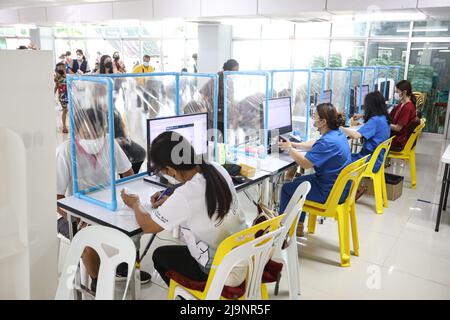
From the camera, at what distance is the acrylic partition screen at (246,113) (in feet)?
10.3

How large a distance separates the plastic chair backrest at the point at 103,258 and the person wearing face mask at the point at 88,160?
0.64 metres

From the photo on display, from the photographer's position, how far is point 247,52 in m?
10.0

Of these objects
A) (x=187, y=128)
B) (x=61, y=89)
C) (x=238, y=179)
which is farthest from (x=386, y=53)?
(x=187, y=128)

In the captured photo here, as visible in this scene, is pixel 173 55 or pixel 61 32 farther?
pixel 61 32

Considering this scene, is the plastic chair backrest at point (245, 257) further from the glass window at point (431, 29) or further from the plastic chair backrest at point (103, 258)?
the glass window at point (431, 29)

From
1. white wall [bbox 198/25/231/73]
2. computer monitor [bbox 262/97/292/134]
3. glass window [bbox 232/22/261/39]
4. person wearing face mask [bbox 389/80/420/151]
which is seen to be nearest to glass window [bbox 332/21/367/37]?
glass window [bbox 232/22/261/39]

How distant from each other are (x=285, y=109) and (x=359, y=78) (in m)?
2.83

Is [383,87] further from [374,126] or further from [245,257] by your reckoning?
[245,257]

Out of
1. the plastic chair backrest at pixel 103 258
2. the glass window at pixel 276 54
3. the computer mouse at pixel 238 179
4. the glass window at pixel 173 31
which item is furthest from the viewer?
the glass window at pixel 173 31

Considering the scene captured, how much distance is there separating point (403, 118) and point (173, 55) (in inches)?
309

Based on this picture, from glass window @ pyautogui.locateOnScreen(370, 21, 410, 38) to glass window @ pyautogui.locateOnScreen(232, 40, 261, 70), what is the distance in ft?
9.35

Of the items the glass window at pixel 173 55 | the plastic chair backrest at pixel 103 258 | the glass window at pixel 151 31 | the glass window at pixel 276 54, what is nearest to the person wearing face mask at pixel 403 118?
the plastic chair backrest at pixel 103 258

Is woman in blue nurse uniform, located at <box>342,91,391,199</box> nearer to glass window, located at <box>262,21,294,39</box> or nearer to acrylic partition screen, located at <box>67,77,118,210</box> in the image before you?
acrylic partition screen, located at <box>67,77,118,210</box>

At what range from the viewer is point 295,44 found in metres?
9.44
